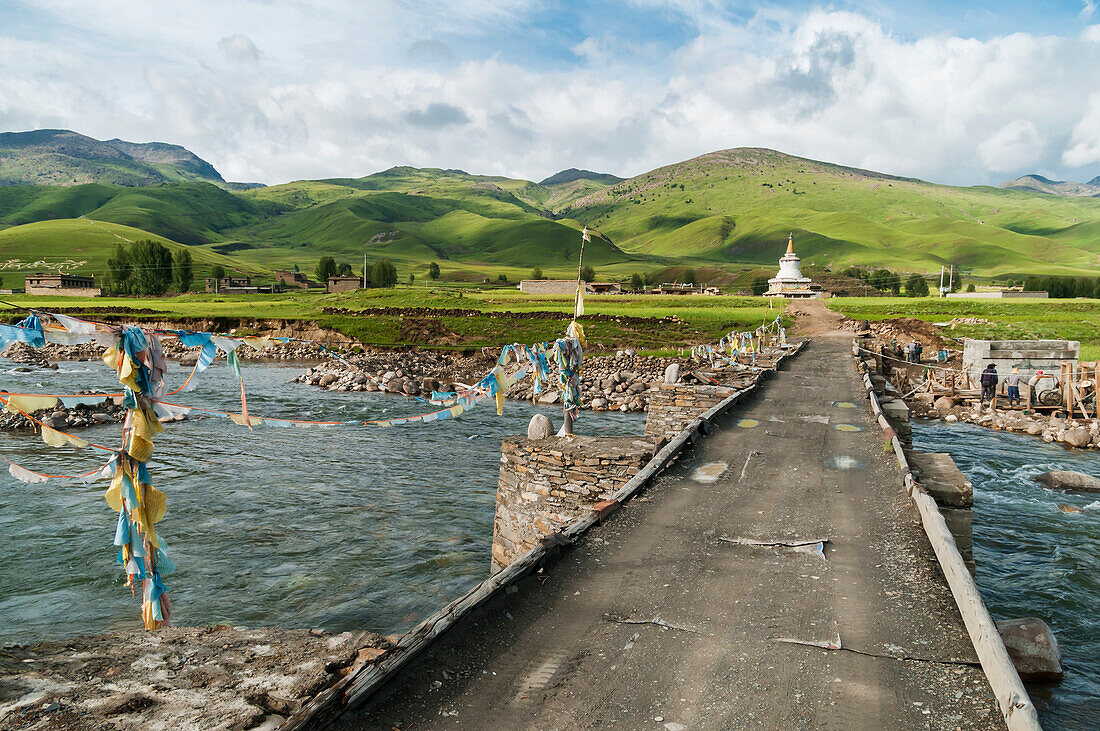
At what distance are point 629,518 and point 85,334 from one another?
26.1ft

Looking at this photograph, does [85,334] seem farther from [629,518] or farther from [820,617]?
[820,617]

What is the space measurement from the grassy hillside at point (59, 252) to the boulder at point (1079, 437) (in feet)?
545

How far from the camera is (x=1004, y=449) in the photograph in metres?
24.3

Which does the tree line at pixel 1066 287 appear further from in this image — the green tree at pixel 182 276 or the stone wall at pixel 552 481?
the green tree at pixel 182 276

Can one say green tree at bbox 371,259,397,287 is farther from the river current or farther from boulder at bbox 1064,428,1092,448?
boulder at bbox 1064,428,1092,448

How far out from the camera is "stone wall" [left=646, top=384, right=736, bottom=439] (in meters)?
19.1

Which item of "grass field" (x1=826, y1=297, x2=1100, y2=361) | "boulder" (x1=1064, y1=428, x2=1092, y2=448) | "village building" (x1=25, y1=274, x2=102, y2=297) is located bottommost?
"boulder" (x1=1064, y1=428, x2=1092, y2=448)

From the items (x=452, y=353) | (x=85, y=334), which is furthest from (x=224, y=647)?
(x=452, y=353)

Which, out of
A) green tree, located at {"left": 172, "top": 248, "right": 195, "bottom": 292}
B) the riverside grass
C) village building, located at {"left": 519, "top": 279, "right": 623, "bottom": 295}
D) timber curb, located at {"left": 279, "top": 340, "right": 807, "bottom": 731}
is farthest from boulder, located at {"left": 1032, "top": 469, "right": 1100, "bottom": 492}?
green tree, located at {"left": 172, "top": 248, "right": 195, "bottom": 292}

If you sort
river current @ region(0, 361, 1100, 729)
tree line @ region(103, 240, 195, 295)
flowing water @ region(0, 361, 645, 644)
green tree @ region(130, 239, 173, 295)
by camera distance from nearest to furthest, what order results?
river current @ region(0, 361, 1100, 729)
flowing water @ region(0, 361, 645, 644)
tree line @ region(103, 240, 195, 295)
green tree @ region(130, 239, 173, 295)

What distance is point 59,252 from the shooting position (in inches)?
6777

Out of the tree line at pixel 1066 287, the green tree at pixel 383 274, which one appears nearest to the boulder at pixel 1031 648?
the tree line at pixel 1066 287

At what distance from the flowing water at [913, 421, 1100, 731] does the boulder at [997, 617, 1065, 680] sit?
0.97 ft

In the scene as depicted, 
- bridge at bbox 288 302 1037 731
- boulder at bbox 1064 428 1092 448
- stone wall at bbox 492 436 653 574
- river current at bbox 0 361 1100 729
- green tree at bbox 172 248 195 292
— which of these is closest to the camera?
bridge at bbox 288 302 1037 731
